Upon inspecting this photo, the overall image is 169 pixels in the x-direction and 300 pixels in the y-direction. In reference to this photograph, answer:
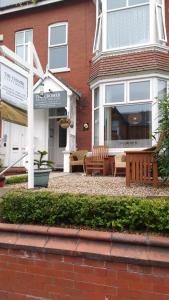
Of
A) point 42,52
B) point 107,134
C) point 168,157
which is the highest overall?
point 42,52

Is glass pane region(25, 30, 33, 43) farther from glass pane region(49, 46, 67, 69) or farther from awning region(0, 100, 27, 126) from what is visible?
awning region(0, 100, 27, 126)

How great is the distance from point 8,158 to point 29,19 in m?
6.31

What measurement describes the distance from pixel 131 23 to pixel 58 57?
3.66m

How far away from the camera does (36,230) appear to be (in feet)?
11.5

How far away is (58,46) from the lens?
13.8 metres

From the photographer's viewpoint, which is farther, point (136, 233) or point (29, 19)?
point (29, 19)

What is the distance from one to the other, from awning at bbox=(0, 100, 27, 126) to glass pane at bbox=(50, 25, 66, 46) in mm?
8506

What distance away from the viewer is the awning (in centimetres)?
539

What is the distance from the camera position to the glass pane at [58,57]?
13.7m

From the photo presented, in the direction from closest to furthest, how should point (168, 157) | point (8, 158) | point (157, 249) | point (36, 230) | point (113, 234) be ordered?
point (157, 249) < point (113, 234) < point (36, 230) < point (168, 157) < point (8, 158)

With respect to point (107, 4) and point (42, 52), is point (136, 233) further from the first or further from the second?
point (42, 52)

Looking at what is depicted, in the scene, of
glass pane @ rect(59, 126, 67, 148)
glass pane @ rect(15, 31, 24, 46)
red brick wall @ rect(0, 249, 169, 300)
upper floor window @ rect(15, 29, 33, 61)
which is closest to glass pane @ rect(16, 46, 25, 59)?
upper floor window @ rect(15, 29, 33, 61)

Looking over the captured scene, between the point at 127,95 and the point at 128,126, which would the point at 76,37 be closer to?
the point at 127,95

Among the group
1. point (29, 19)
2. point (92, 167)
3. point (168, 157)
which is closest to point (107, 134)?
point (92, 167)
